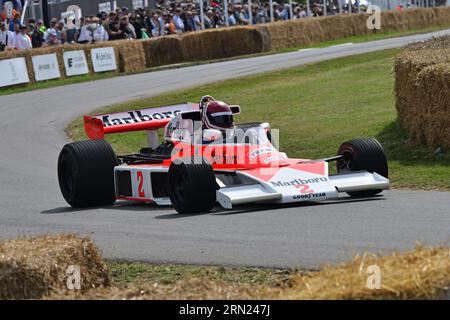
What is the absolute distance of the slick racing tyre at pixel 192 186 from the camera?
35.3ft

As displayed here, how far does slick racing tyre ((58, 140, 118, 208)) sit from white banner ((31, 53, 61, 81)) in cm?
1728

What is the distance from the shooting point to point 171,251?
893 centimetres

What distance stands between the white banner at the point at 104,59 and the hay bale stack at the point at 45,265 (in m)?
25.2

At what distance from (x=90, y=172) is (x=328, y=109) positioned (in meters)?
9.59

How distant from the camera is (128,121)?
1352 centimetres

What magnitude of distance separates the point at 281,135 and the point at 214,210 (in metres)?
7.09

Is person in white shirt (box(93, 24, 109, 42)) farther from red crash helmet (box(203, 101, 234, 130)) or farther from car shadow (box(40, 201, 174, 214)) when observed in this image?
red crash helmet (box(203, 101, 234, 130))

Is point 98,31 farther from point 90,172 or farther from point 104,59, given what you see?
point 90,172

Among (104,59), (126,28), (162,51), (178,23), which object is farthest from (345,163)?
(178,23)

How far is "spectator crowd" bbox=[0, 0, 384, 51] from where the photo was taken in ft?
101

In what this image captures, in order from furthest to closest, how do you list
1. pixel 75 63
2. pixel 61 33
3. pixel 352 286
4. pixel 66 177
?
pixel 61 33
pixel 75 63
pixel 66 177
pixel 352 286

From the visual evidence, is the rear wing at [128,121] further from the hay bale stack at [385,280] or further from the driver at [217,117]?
the hay bale stack at [385,280]

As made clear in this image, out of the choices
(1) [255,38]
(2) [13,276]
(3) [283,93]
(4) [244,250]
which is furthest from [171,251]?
(1) [255,38]

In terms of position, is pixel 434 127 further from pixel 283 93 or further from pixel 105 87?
pixel 105 87
